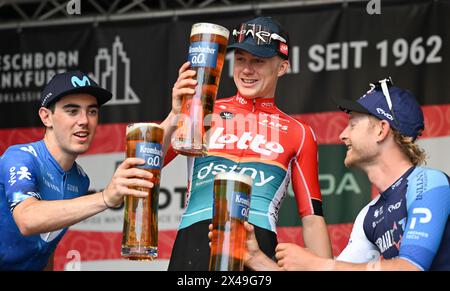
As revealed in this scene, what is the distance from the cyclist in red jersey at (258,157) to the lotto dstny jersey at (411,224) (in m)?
0.24

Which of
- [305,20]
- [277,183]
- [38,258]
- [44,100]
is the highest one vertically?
[305,20]

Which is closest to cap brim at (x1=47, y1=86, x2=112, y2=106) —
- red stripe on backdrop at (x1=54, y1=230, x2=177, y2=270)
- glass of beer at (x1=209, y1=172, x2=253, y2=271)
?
glass of beer at (x1=209, y1=172, x2=253, y2=271)

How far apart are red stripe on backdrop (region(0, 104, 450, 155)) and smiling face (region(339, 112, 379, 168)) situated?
2426 millimetres

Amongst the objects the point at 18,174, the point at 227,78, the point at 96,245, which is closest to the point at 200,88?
the point at 18,174

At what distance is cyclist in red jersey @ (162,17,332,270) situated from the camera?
149 inches

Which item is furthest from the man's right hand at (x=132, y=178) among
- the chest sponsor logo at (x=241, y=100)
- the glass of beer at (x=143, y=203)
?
the chest sponsor logo at (x=241, y=100)

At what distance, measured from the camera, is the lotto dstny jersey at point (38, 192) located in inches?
151

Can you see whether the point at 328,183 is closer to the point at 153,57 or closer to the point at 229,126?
the point at 153,57

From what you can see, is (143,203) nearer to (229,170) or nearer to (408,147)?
(229,170)

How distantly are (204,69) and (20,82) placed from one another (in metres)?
3.79

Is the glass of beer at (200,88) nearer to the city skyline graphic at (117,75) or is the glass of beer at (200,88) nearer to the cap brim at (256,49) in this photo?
the cap brim at (256,49)

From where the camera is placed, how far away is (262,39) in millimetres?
3918

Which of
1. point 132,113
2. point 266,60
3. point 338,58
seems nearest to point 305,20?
point 338,58

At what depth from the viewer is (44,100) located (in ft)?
12.8
